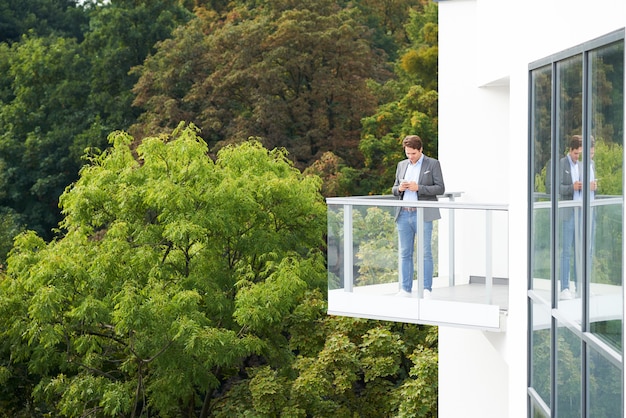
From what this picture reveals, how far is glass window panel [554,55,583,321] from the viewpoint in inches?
257

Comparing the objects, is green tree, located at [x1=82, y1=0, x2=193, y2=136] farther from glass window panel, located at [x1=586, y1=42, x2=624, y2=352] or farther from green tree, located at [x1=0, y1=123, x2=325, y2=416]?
glass window panel, located at [x1=586, y1=42, x2=624, y2=352]

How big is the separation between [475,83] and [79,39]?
109ft

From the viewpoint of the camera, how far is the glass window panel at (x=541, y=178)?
760cm

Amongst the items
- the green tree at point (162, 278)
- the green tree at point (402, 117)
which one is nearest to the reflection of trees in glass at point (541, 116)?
the green tree at point (162, 278)

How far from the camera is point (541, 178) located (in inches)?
309

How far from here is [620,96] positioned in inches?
214

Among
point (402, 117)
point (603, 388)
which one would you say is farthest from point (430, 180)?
point (402, 117)

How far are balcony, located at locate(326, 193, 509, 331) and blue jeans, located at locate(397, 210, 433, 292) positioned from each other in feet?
0.17

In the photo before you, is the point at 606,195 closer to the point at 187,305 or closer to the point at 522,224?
the point at 522,224

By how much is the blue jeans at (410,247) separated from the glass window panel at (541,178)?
1969mm

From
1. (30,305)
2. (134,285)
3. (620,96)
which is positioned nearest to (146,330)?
(134,285)

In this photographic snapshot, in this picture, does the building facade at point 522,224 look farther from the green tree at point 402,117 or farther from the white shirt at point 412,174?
the green tree at point 402,117

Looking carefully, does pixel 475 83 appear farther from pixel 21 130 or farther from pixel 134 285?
pixel 21 130

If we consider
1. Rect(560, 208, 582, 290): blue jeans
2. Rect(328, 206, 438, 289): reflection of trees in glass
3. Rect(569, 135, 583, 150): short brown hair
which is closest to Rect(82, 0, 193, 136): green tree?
Rect(328, 206, 438, 289): reflection of trees in glass
